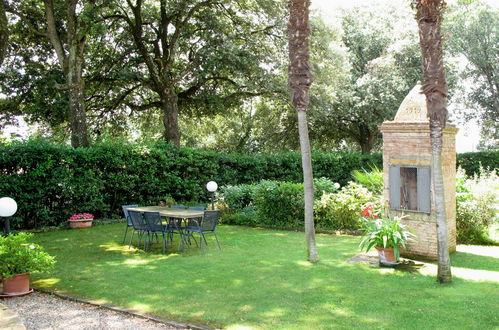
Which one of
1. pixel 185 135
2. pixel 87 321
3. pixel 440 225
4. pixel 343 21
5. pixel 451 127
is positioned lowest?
pixel 87 321

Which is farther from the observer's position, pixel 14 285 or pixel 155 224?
pixel 155 224

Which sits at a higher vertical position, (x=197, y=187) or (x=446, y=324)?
(x=197, y=187)

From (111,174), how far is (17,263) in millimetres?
9103

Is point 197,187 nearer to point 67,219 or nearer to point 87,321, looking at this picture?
point 67,219

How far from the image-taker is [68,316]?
5840mm

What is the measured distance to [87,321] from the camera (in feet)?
18.4

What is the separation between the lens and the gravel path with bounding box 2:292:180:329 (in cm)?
547

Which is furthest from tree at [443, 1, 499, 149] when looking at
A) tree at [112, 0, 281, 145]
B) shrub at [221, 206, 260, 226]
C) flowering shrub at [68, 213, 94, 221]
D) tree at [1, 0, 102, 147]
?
flowering shrub at [68, 213, 94, 221]

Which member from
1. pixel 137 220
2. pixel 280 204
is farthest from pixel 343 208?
pixel 137 220

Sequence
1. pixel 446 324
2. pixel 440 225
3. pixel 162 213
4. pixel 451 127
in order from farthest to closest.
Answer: pixel 162 213
pixel 451 127
pixel 440 225
pixel 446 324

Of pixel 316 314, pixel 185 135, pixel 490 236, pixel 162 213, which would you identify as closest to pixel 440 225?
pixel 316 314

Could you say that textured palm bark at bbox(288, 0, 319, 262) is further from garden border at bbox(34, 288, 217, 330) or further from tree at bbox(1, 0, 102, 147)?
tree at bbox(1, 0, 102, 147)

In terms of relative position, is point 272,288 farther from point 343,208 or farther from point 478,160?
point 478,160

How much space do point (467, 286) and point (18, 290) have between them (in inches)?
287
